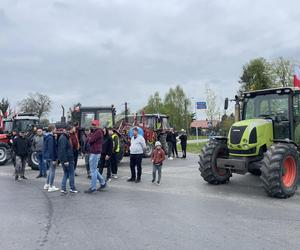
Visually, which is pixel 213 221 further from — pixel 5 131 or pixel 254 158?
pixel 5 131

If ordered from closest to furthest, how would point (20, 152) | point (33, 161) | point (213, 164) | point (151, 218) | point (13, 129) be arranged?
point (151, 218), point (213, 164), point (20, 152), point (33, 161), point (13, 129)

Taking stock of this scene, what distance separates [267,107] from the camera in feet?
36.3

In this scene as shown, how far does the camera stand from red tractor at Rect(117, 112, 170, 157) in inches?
754

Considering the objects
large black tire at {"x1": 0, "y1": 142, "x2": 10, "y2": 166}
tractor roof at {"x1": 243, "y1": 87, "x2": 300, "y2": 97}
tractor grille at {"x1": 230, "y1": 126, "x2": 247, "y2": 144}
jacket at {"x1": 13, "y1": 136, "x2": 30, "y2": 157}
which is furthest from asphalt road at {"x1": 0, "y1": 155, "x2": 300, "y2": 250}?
large black tire at {"x1": 0, "y1": 142, "x2": 10, "y2": 166}

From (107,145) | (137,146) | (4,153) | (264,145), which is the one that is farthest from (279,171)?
(4,153)

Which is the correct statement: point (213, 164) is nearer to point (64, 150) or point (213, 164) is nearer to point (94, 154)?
point (94, 154)

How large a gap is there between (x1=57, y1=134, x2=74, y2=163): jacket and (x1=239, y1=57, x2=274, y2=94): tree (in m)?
40.1

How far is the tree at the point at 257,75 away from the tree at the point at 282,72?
1.99 ft

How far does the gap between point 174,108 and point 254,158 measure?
65.1 metres

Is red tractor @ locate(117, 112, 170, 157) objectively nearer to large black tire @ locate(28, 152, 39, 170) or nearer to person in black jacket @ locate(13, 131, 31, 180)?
large black tire @ locate(28, 152, 39, 170)

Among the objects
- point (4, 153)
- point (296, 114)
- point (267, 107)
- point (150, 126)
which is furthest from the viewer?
point (150, 126)

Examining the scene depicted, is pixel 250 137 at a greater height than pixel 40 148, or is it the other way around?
pixel 250 137

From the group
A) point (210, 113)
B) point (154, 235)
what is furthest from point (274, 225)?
point (210, 113)

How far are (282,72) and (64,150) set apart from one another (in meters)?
44.0
